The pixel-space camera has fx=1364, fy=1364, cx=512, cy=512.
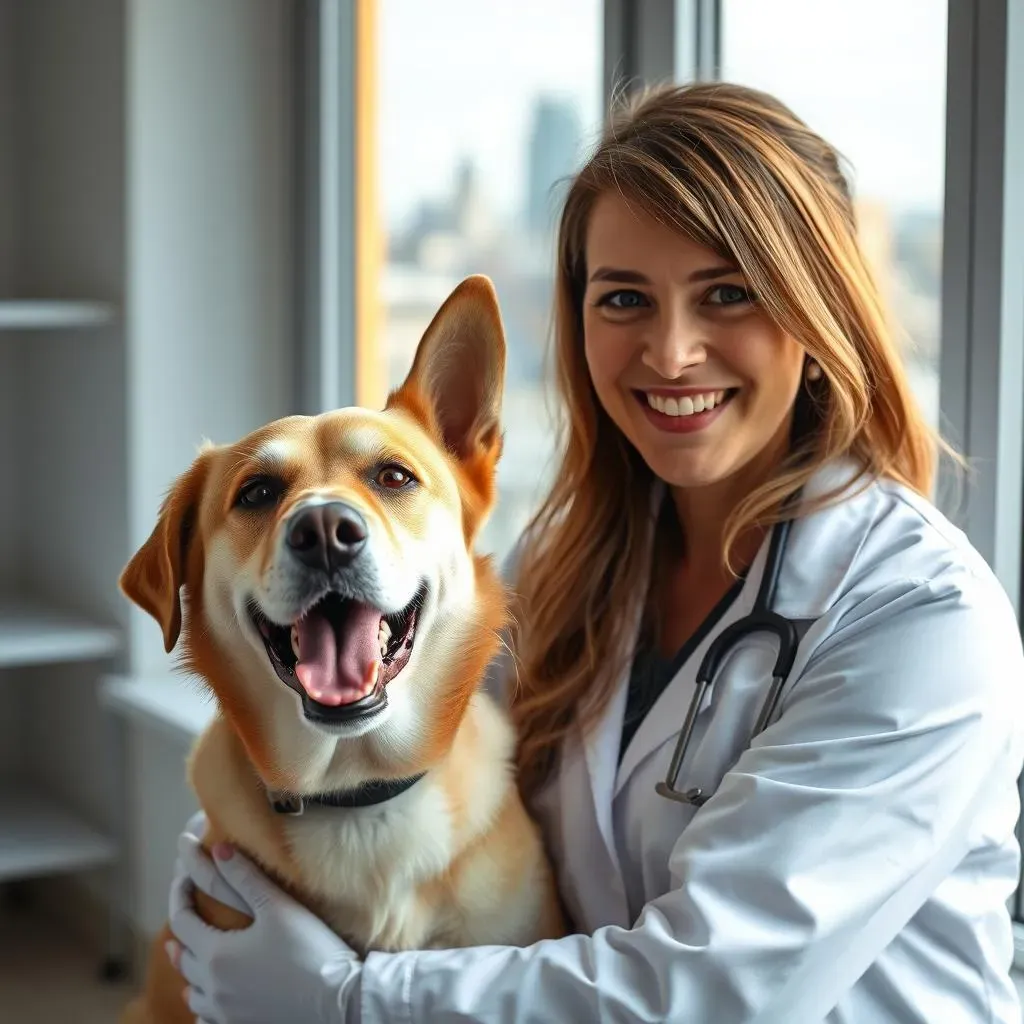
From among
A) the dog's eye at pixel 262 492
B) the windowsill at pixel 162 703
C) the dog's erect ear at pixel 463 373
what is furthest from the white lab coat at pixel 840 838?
the windowsill at pixel 162 703

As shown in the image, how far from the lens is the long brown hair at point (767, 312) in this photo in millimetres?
1365

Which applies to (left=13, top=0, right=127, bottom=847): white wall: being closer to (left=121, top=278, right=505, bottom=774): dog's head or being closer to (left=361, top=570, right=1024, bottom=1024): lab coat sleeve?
(left=121, top=278, right=505, bottom=774): dog's head

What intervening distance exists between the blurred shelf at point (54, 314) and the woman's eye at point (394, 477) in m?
1.56

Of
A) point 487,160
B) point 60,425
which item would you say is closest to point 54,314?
point 60,425

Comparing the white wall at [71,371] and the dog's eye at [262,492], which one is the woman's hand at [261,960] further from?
→ the white wall at [71,371]

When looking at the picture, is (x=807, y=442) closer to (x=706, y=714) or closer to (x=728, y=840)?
(x=706, y=714)

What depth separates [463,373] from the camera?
4.78 feet

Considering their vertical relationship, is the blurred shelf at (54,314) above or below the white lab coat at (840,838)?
above

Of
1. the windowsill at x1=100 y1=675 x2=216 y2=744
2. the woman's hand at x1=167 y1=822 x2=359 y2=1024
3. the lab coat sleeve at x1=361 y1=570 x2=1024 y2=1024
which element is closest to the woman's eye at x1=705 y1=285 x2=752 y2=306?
the lab coat sleeve at x1=361 y1=570 x2=1024 y2=1024

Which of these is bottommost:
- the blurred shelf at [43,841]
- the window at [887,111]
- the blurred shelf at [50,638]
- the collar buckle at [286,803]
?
the blurred shelf at [43,841]

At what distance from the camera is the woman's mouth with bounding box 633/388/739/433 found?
1.44 metres

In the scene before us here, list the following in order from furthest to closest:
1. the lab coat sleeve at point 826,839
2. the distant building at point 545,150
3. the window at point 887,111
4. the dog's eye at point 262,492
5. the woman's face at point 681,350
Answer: the distant building at point 545,150 < the window at point 887,111 < the woman's face at point 681,350 < the dog's eye at point 262,492 < the lab coat sleeve at point 826,839

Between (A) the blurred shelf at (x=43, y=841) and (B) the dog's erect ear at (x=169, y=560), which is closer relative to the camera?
(B) the dog's erect ear at (x=169, y=560)

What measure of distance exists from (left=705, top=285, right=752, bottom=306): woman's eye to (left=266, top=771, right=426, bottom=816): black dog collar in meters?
0.57
